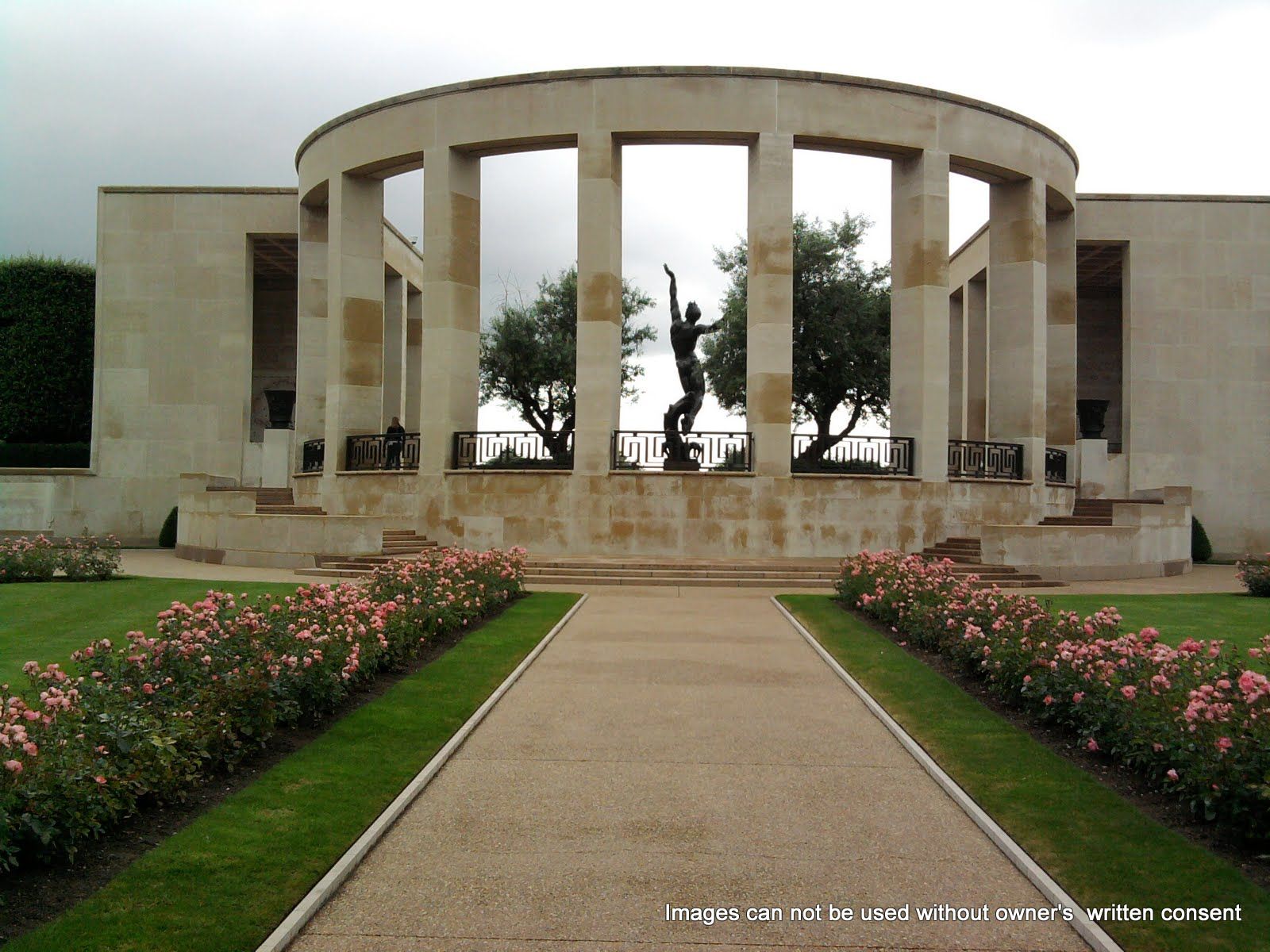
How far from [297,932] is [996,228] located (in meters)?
27.2

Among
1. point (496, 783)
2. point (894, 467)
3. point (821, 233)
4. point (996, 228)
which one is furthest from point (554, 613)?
point (821, 233)

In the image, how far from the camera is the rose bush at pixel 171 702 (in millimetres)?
5215

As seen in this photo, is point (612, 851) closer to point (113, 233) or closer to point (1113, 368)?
point (113, 233)

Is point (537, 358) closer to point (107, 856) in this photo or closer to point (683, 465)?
point (683, 465)

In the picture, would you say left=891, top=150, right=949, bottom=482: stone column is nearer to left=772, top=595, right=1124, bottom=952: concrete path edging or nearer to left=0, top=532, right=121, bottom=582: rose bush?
left=772, top=595, right=1124, bottom=952: concrete path edging

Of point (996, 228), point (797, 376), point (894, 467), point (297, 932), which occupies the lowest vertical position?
point (297, 932)

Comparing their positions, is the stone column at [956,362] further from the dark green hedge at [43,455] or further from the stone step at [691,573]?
the dark green hedge at [43,455]

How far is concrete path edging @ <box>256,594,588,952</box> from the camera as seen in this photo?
4535 millimetres

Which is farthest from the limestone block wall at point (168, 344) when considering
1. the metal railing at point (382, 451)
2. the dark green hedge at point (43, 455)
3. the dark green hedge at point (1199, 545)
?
the dark green hedge at point (1199, 545)

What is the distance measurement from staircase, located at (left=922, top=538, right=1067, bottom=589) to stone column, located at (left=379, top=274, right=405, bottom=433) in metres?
20.7

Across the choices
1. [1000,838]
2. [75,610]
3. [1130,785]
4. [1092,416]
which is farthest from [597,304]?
[1000,838]

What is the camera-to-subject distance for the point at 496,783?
6.88 m

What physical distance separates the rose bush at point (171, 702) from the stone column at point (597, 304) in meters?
12.9

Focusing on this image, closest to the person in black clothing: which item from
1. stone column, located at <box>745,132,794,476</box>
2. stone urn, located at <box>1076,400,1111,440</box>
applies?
stone column, located at <box>745,132,794,476</box>
